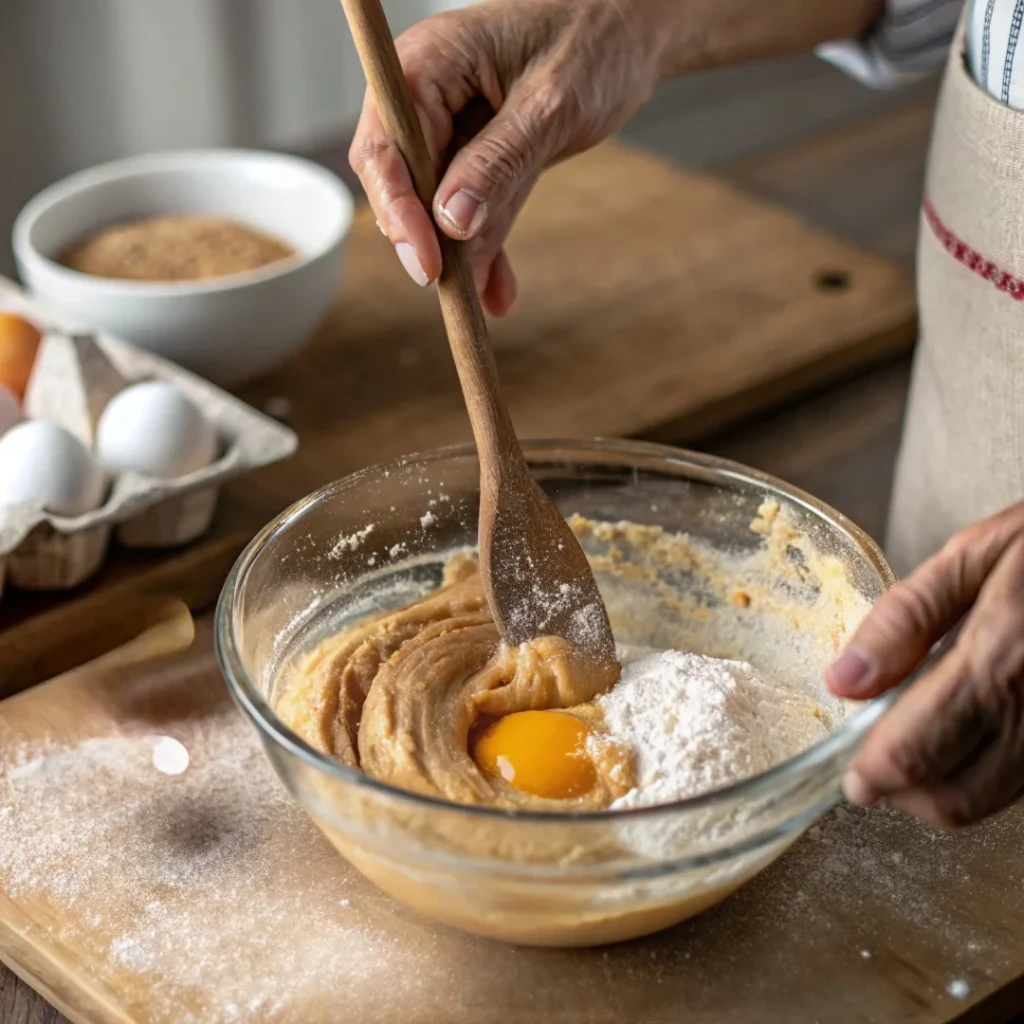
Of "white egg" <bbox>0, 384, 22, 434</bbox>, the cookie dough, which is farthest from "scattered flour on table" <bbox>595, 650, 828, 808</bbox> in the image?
"white egg" <bbox>0, 384, 22, 434</bbox>

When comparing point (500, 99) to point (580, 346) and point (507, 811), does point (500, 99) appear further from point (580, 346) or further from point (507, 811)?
point (507, 811)

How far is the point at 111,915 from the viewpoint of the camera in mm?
1118

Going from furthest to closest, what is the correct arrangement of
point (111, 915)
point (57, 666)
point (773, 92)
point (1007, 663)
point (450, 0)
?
point (450, 0) < point (773, 92) < point (57, 666) < point (111, 915) < point (1007, 663)

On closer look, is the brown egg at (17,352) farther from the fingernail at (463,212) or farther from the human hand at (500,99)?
the fingernail at (463,212)

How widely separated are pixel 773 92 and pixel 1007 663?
2609 mm

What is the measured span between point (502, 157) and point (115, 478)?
1.86 feet

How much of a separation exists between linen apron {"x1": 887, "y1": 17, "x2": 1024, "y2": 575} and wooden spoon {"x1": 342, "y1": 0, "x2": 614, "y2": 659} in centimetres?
46

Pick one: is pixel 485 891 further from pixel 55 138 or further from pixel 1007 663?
pixel 55 138

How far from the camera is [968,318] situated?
139cm

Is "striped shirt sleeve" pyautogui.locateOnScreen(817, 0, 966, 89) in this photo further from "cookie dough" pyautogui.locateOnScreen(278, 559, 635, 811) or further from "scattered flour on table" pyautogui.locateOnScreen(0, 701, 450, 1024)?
"scattered flour on table" pyautogui.locateOnScreen(0, 701, 450, 1024)

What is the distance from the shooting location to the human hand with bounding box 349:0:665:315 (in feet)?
4.12

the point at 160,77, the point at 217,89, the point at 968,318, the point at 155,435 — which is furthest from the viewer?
the point at 217,89

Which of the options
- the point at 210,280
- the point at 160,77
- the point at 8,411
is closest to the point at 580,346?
the point at 210,280

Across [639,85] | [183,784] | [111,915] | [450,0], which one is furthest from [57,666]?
[450,0]
